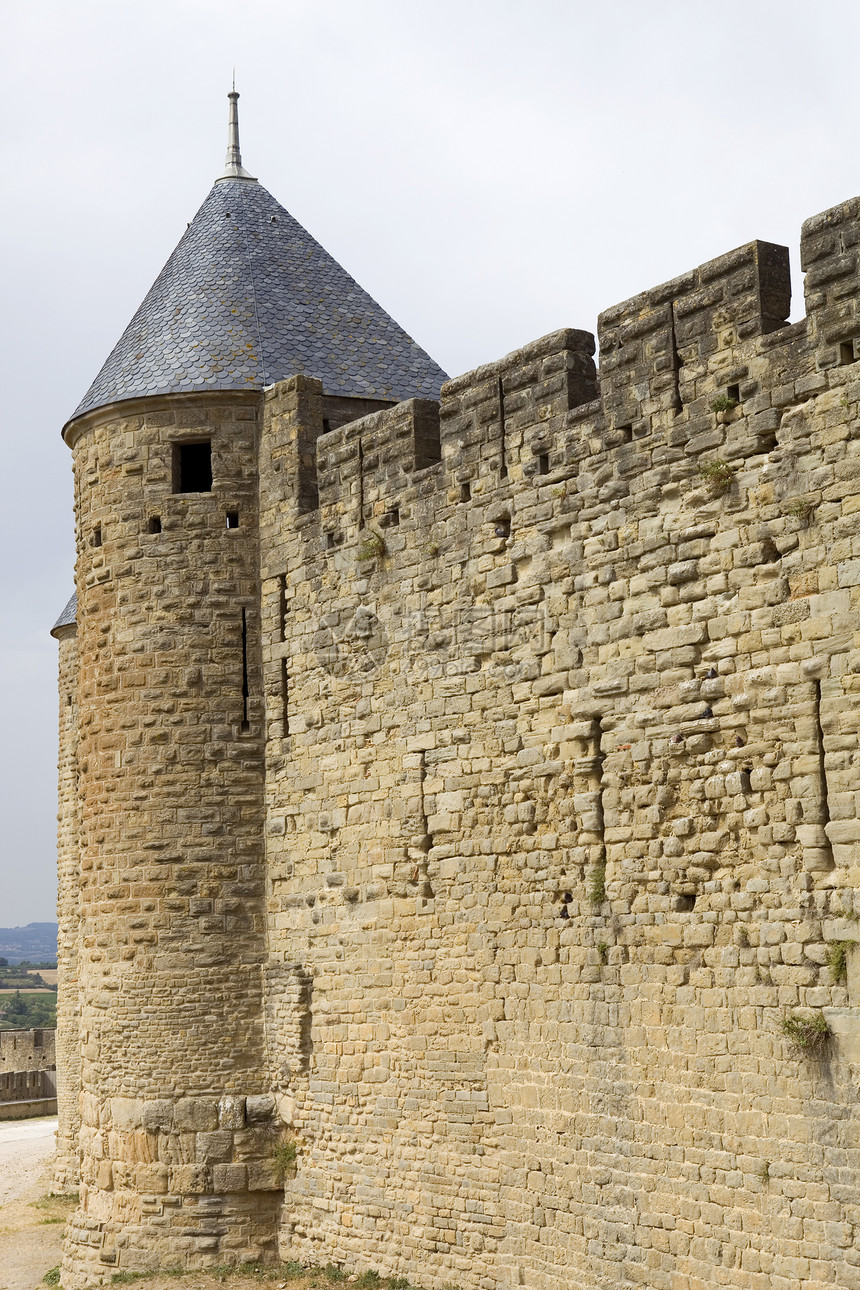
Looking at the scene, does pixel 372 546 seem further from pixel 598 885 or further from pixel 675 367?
pixel 598 885

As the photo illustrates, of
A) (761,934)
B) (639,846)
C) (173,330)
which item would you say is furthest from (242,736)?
(761,934)

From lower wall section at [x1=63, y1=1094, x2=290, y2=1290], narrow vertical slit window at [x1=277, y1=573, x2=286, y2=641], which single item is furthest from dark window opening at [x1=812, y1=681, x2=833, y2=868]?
lower wall section at [x1=63, y1=1094, x2=290, y2=1290]

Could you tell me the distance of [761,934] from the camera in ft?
28.2

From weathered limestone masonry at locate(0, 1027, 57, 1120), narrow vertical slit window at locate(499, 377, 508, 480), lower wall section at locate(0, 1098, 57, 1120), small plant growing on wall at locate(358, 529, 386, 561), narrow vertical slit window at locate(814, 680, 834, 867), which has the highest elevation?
narrow vertical slit window at locate(499, 377, 508, 480)

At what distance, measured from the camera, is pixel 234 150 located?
1591 cm

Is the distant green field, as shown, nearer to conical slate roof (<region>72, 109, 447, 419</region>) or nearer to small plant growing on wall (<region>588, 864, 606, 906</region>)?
conical slate roof (<region>72, 109, 447, 419</region>)

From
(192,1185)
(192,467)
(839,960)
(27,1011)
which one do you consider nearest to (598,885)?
(839,960)

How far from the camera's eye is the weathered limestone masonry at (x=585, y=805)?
839 cm

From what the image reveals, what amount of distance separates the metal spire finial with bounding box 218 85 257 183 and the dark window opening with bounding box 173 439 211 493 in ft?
10.7

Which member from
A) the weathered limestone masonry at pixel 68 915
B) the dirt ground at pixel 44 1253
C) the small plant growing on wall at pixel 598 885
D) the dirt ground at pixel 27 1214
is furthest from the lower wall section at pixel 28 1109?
the small plant growing on wall at pixel 598 885

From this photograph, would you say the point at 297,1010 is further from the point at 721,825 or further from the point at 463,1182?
the point at 721,825

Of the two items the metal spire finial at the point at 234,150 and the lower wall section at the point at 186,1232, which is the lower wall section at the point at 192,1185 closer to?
the lower wall section at the point at 186,1232

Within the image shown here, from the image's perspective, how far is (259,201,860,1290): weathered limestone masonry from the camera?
8.39 meters

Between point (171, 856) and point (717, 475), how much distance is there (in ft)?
20.1
